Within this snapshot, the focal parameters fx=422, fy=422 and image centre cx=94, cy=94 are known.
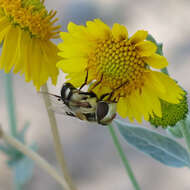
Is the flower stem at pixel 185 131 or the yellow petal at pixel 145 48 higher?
the yellow petal at pixel 145 48

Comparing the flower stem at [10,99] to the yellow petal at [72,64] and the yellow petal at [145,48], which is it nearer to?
the yellow petal at [72,64]


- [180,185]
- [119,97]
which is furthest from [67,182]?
[180,185]

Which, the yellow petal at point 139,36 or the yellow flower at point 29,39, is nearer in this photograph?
the yellow petal at point 139,36

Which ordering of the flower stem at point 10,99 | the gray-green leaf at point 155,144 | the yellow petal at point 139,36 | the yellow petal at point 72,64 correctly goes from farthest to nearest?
the flower stem at point 10,99, the gray-green leaf at point 155,144, the yellow petal at point 72,64, the yellow petal at point 139,36

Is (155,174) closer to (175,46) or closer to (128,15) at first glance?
(175,46)

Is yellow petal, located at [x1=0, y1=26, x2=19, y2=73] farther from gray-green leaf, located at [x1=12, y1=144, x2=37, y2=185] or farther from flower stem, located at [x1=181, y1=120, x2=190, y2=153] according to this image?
gray-green leaf, located at [x1=12, y1=144, x2=37, y2=185]

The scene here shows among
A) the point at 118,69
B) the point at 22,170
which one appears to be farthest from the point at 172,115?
the point at 22,170

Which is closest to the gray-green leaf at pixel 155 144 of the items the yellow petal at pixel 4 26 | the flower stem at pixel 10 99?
the yellow petal at pixel 4 26

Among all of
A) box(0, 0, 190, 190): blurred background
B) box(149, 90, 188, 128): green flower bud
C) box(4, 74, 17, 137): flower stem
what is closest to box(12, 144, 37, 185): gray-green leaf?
box(4, 74, 17, 137): flower stem
